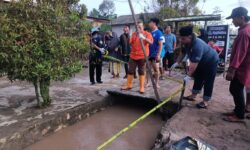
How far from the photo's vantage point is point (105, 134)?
15.4ft

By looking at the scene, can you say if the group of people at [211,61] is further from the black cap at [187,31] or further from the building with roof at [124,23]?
the building with roof at [124,23]

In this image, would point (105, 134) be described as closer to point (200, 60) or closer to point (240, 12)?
point (200, 60)

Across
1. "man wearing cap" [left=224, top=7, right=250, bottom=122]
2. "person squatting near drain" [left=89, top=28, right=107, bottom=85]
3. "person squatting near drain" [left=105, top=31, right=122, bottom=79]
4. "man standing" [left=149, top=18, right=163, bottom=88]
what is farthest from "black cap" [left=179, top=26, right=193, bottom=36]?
"person squatting near drain" [left=105, top=31, right=122, bottom=79]

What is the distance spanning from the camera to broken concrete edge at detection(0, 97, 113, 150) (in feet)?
12.1

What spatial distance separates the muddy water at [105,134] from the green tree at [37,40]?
1.03 meters

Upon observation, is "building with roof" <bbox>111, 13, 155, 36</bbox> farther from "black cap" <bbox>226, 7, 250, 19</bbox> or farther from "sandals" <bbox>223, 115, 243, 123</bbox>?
"sandals" <bbox>223, 115, 243, 123</bbox>

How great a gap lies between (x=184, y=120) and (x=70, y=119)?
6.71 feet

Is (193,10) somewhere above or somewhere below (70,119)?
above

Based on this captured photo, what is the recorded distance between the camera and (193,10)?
19500mm

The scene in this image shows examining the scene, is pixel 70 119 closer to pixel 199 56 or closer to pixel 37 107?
pixel 37 107

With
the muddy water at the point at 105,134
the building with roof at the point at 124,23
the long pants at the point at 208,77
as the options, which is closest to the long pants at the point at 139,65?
the muddy water at the point at 105,134

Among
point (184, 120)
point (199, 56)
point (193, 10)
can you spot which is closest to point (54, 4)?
point (199, 56)

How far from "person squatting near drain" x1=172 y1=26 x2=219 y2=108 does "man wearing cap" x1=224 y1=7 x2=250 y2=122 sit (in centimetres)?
61

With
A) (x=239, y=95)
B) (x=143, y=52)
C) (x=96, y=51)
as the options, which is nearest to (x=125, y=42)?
(x=96, y=51)
